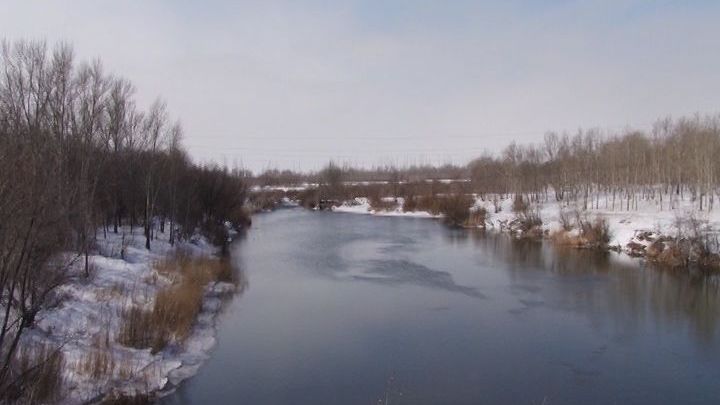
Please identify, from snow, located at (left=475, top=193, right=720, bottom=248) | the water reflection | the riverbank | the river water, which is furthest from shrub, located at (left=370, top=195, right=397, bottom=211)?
the water reflection

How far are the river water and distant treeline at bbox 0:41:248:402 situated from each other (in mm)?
3400

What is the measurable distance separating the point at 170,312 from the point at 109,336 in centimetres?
211

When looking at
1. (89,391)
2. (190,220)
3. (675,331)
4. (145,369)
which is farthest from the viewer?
(190,220)

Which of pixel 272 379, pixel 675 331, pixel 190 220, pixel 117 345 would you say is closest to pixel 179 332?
pixel 117 345

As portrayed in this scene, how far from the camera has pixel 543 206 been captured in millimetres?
45812

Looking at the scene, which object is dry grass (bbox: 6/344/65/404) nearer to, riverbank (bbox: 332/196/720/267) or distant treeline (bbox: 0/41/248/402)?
distant treeline (bbox: 0/41/248/402)

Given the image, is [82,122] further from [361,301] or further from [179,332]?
[361,301]

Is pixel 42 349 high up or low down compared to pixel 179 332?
up

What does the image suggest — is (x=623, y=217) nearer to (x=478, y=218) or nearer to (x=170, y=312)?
(x=478, y=218)

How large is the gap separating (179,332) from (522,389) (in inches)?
281

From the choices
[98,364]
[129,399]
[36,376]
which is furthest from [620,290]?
[36,376]

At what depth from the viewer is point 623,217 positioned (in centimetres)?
3212

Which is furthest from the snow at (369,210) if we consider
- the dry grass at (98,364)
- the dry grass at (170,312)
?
the dry grass at (98,364)

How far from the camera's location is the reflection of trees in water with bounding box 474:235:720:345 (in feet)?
51.0
